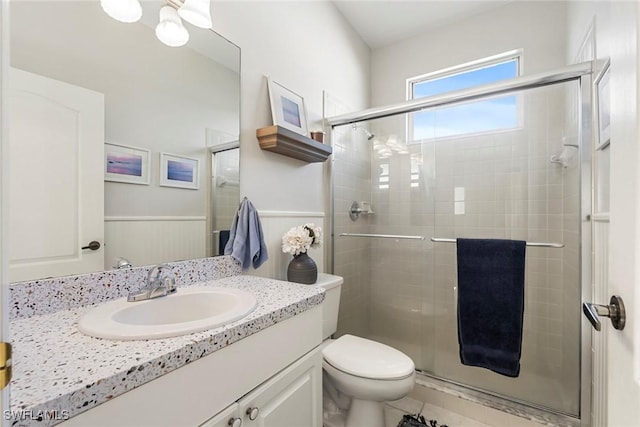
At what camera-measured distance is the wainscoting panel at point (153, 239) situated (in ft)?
3.20

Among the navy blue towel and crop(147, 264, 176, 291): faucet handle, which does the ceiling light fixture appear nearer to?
crop(147, 264, 176, 291): faucet handle

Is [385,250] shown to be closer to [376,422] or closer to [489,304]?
[489,304]

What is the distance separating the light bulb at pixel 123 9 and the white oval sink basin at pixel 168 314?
0.96 m

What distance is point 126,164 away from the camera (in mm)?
1013

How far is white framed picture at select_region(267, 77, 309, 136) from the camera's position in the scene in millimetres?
1578

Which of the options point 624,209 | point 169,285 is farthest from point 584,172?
point 169,285

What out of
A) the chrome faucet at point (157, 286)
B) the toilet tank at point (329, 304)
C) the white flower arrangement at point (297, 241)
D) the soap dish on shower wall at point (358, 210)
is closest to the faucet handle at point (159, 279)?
the chrome faucet at point (157, 286)

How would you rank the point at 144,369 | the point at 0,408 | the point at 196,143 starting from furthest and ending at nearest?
the point at 196,143
the point at 144,369
the point at 0,408

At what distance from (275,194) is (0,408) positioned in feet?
4.54

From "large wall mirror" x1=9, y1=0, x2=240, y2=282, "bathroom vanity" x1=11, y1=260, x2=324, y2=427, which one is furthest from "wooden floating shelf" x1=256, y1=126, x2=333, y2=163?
"bathroom vanity" x1=11, y1=260, x2=324, y2=427

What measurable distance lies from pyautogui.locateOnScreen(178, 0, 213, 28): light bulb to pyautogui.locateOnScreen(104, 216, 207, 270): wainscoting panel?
78 cm

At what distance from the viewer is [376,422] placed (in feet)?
4.49

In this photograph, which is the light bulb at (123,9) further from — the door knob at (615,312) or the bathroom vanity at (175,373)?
the door knob at (615,312)

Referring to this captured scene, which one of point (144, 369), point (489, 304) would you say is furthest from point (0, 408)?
point (489, 304)
